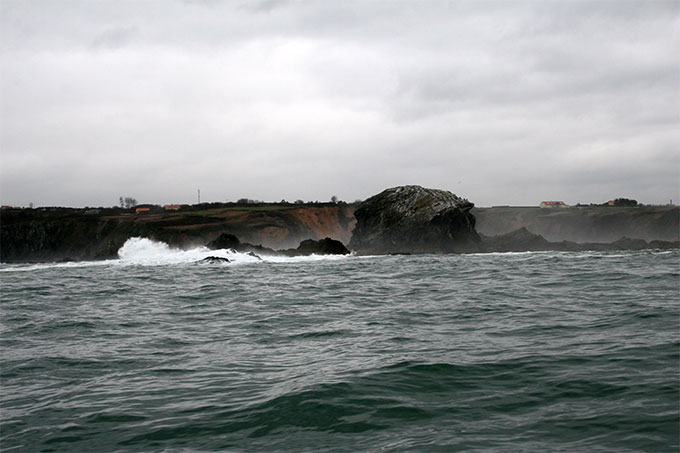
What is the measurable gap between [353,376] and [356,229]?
193 ft

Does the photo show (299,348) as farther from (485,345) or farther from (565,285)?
(565,285)

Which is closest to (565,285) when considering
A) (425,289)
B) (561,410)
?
(425,289)

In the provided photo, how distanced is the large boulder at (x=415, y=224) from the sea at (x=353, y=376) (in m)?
41.6

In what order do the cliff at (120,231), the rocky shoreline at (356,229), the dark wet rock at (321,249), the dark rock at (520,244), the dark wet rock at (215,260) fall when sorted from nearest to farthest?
the dark wet rock at (215,260) < the dark wet rock at (321,249) < the dark rock at (520,244) < the rocky shoreline at (356,229) < the cliff at (120,231)

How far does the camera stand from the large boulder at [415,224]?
59531mm

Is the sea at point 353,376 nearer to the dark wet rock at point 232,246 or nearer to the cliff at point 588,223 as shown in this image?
the dark wet rock at point 232,246

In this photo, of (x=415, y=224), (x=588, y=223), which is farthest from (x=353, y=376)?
(x=588, y=223)

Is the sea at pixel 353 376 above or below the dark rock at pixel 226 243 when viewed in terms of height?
below

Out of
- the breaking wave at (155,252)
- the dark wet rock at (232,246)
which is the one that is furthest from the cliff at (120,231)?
the dark wet rock at (232,246)

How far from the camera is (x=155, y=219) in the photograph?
7931cm

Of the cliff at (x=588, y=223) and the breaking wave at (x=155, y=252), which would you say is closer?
the breaking wave at (x=155, y=252)

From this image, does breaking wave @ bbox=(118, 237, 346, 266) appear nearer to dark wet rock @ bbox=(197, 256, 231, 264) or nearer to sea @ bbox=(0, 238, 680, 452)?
dark wet rock @ bbox=(197, 256, 231, 264)

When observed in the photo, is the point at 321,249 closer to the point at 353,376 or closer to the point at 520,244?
the point at 520,244

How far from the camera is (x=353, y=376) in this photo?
859 cm
